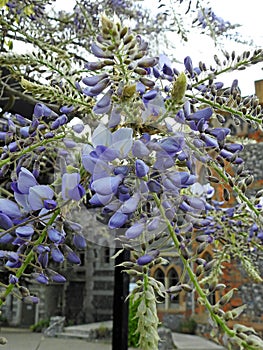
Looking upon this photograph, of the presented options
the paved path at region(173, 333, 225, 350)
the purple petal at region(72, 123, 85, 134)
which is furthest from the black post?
the paved path at region(173, 333, 225, 350)

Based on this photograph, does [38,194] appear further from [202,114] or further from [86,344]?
[86,344]

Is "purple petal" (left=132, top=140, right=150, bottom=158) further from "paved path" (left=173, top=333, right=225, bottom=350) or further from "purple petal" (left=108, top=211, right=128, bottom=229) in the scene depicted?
"paved path" (left=173, top=333, right=225, bottom=350)

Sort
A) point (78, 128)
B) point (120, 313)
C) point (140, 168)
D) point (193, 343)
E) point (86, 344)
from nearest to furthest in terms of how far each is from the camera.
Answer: point (140, 168) → point (78, 128) → point (120, 313) → point (86, 344) → point (193, 343)

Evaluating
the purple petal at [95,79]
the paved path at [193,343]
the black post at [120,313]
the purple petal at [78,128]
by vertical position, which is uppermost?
the purple petal at [95,79]

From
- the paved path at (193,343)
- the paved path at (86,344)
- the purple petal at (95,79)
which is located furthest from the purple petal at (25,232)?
the paved path at (193,343)

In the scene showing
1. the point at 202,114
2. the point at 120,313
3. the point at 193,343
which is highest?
the point at 202,114

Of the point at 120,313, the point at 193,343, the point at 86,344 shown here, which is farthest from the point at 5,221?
the point at 193,343

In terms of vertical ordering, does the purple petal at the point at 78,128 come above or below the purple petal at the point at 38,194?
above

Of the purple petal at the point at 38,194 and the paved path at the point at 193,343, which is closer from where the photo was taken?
the purple petal at the point at 38,194

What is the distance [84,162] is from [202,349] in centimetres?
735

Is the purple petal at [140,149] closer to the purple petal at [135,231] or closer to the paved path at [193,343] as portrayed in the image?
the purple petal at [135,231]

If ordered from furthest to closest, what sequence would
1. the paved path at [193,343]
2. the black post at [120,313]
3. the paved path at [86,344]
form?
the paved path at [193,343]
the paved path at [86,344]
the black post at [120,313]

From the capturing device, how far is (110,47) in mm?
293

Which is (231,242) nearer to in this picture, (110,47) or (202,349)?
(110,47)
